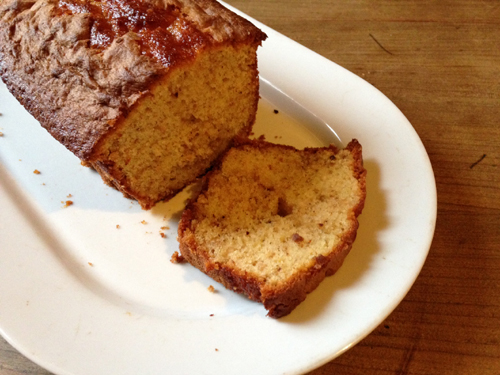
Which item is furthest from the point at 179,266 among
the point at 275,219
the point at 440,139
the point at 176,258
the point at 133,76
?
the point at 440,139

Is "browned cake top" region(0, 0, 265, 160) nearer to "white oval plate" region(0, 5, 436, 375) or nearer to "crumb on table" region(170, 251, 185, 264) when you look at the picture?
"white oval plate" region(0, 5, 436, 375)

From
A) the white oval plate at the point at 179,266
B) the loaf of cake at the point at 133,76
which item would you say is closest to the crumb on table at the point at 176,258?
the white oval plate at the point at 179,266

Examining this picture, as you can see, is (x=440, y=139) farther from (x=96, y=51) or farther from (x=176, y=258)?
(x=96, y=51)

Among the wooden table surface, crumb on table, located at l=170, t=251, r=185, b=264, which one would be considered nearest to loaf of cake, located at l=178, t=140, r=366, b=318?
crumb on table, located at l=170, t=251, r=185, b=264

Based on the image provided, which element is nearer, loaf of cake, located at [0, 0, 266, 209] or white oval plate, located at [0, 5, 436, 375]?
white oval plate, located at [0, 5, 436, 375]

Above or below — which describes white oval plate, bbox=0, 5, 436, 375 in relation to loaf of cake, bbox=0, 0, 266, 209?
below

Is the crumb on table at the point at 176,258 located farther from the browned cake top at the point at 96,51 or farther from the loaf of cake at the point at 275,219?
the browned cake top at the point at 96,51
